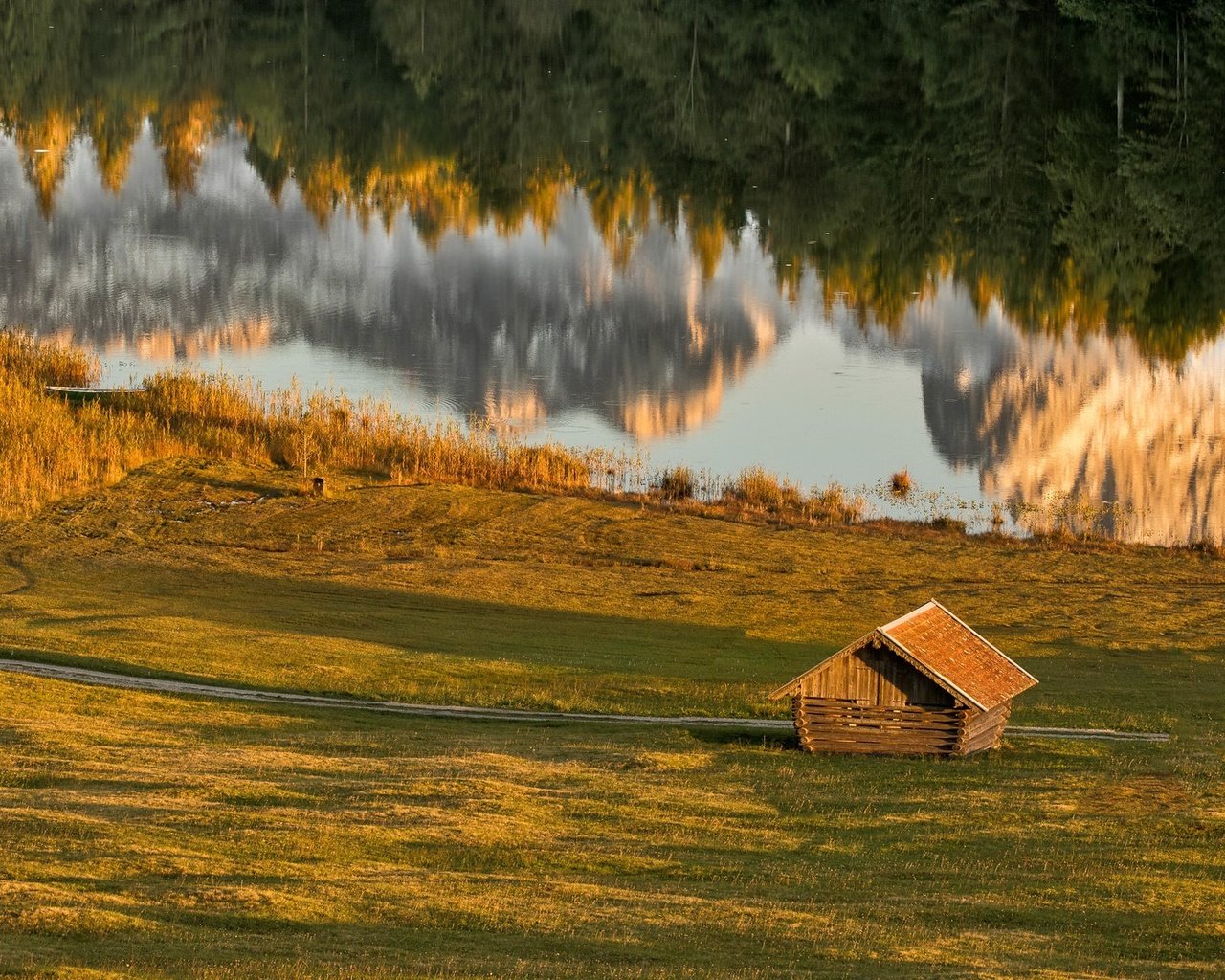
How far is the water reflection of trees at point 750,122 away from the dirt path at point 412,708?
3951cm

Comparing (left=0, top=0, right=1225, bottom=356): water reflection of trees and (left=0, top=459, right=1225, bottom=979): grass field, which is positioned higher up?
(left=0, top=0, right=1225, bottom=356): water reflection of trees

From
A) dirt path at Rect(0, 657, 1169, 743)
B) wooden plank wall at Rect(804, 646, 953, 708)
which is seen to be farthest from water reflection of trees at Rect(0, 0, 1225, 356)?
wooden plank wall at Rect(804, 646, 953, 708)

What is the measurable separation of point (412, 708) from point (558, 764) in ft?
23.2

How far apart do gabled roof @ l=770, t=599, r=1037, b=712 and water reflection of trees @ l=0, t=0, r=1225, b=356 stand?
40109mm

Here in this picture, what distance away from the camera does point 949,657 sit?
3319 centimetres

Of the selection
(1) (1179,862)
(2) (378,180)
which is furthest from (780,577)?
(2) (378,180)

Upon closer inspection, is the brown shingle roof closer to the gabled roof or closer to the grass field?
the gabled roof

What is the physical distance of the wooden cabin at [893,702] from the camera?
32.7m

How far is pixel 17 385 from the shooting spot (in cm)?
6334

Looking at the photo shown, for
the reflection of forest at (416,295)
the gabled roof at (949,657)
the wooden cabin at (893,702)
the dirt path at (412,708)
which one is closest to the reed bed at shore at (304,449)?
the reflection of forest at (416,295)

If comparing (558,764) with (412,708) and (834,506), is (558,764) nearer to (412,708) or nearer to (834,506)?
(412,708)

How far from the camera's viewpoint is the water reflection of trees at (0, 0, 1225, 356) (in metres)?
77.5

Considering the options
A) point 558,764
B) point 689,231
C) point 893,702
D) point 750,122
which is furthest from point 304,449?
point 750,122

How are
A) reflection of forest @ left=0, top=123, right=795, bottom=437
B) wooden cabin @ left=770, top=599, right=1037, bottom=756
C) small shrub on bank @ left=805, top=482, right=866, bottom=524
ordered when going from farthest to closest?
reflection of forest @ left=0, top=123, right=795, bottom=437
small shrub on bank @ left=805, top=482, right=866, bottom=524
wooden cabin @ left=770, top=599, right=1037, bottom=756
